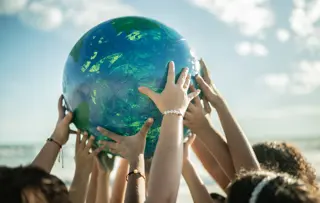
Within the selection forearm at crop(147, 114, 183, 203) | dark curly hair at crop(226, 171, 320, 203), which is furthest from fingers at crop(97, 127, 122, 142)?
dark curly hair at crop(226, 171, 320, 203)

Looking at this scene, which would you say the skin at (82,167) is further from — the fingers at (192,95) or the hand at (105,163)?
the fingers at (192,95)

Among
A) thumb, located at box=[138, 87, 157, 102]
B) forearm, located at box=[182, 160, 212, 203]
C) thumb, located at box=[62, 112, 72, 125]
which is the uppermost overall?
thumb, located at box=[138, 87, 157, 102]

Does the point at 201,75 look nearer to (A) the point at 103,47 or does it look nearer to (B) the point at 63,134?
(A) the point at 103,47

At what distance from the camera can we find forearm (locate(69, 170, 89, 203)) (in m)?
3.64

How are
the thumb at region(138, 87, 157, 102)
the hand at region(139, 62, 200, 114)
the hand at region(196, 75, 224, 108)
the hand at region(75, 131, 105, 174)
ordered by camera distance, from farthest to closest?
the hand at region(75, 131, 105, 174)
the hand at region(196, 75, 224, 108)
the thumb at region(138, 87, 157, 102)
the hand at region(139, 62, 200, 114)

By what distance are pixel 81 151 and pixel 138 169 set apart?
734mm

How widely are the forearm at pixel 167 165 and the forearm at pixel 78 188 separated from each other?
1061mm

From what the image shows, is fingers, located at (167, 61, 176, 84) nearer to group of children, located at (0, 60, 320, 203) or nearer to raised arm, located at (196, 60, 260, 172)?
group of children, located at (0, 60, 320, 203)

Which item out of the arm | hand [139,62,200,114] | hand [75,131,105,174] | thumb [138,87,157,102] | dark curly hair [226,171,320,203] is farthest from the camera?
the arm

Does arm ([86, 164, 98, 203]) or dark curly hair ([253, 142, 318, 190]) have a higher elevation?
dark curly hair ([253, 142, 318, 190])

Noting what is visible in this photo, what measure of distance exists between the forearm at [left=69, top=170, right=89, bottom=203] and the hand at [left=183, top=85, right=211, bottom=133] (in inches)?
36.7

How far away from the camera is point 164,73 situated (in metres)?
3.35

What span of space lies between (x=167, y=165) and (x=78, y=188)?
1.16 meters

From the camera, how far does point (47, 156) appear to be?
3553 millimetres
